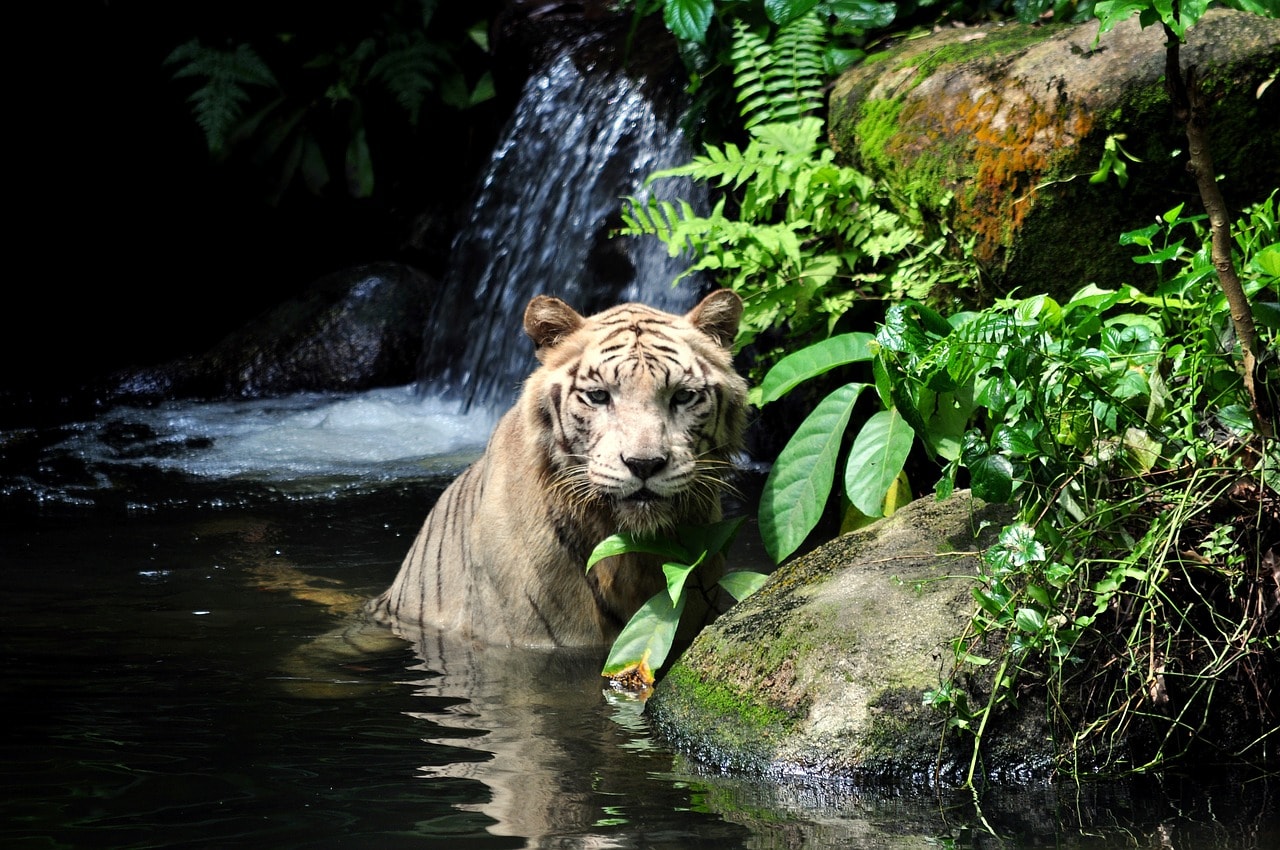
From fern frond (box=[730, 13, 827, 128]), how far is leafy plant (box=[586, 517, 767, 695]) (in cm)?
301

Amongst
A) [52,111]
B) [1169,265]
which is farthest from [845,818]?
[52,111]

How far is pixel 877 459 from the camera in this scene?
3564 millimetres

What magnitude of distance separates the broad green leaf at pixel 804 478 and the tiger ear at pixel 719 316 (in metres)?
0.64

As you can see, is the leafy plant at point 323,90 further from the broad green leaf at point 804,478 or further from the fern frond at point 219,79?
the broad green leaf at point 804,478

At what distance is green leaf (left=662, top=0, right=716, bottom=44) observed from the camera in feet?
21.3

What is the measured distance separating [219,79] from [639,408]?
8.31 metres

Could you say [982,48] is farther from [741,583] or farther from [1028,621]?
[1028,621]

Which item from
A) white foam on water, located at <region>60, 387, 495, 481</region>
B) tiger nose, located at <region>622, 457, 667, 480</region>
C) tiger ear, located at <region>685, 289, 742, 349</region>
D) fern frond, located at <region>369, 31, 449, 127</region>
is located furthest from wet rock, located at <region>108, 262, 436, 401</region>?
tiger nose, located at <region>622, 457, 667, 480</region>

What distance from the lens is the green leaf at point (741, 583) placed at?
3.99m

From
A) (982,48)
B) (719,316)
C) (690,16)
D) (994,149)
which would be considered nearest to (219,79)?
(690,16)

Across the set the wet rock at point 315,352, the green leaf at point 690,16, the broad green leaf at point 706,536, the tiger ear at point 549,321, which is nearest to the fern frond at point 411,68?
the wet rock at point 315,352

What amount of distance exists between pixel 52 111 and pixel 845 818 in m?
10.6

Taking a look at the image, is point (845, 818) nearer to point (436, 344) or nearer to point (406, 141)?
point (436, 344)

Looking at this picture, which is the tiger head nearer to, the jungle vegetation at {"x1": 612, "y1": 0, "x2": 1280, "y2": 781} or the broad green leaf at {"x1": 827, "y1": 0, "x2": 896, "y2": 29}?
the jungle vegetation at {"x1": 612, "y1": 0, "x2": 1280, "y2": 781}
